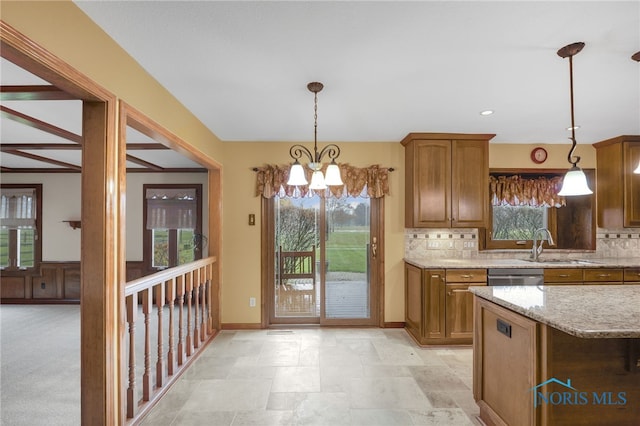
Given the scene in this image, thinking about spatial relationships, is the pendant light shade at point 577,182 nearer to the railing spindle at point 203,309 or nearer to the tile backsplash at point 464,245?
the tile backsplash at point 464,245

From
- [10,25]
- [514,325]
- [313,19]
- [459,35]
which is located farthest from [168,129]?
[514,325]

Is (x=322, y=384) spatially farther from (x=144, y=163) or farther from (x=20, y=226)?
(x=20, y=226)

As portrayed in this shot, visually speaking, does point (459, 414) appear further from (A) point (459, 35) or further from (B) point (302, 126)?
(B) point (302, 126)

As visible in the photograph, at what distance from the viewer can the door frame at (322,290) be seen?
3.93 m

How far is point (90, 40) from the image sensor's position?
157 cm

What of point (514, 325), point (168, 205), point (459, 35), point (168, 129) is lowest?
point (514, 325)

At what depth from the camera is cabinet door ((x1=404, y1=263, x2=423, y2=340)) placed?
341 cm

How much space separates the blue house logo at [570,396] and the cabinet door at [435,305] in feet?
5.62

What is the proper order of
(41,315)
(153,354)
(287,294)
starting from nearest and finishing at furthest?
(153,354) → (287,294) → (41,315)

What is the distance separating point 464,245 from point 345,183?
177cm

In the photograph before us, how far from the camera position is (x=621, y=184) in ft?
12.2

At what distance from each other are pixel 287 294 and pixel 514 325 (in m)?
2.81

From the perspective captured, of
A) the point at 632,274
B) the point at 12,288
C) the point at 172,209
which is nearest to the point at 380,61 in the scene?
the point at 632,274

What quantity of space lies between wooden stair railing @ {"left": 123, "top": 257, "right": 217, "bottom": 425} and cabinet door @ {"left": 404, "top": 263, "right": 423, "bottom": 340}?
239 cm
